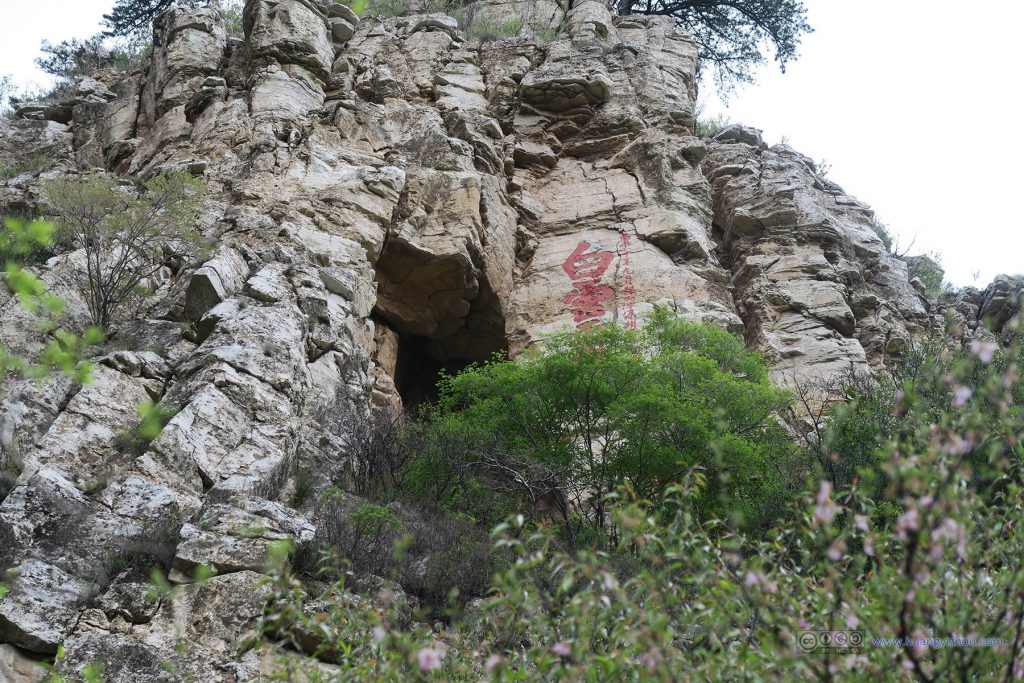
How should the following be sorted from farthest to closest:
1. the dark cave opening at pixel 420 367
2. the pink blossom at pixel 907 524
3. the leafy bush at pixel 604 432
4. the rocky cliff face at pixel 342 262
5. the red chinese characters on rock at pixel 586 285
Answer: the dark cave opening at pixel 420 367, the red chinese characters on rock at pixel 586 285, the leafy bush at pixel 604 432, the rocky cliff face at pixel 342 262, the pink blossom at pixel 907 524

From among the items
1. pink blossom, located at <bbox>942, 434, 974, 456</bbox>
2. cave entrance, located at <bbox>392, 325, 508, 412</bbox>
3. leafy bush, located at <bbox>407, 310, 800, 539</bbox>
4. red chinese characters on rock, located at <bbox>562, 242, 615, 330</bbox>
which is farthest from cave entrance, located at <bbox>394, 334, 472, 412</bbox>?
pink blossom, located at <bbox>942, 434, 974, 456</bbox>

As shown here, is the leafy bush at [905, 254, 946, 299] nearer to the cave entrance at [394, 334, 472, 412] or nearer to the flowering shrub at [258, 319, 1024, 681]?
the cave entrance at [394, 334, 472, 412]

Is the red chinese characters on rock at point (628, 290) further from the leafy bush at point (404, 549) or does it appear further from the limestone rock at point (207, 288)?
the leafy bush at point (404, 549)

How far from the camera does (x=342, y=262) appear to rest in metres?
14.6

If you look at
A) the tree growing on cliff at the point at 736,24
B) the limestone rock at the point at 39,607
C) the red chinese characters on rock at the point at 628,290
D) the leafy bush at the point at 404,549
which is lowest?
the limestone rock at the point at 39,607

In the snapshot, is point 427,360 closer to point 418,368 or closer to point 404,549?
point 418,368

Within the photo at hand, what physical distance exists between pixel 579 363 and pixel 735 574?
899 centimetres

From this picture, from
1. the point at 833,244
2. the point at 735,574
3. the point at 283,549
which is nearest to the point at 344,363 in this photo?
the point at 283,549

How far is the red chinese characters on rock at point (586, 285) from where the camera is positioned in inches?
683

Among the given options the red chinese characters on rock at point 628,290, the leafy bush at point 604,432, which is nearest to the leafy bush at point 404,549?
the leafy bush at point 604,432

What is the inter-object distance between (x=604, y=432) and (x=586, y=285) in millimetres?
5860

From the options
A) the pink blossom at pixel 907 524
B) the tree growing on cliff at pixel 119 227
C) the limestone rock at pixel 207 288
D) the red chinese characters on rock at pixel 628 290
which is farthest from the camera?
the red chinese characters on rock at pixel 628 290

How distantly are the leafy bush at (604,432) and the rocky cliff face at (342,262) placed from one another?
1.76 meters

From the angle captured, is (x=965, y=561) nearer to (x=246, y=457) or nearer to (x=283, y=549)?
(x=283, y=549)
